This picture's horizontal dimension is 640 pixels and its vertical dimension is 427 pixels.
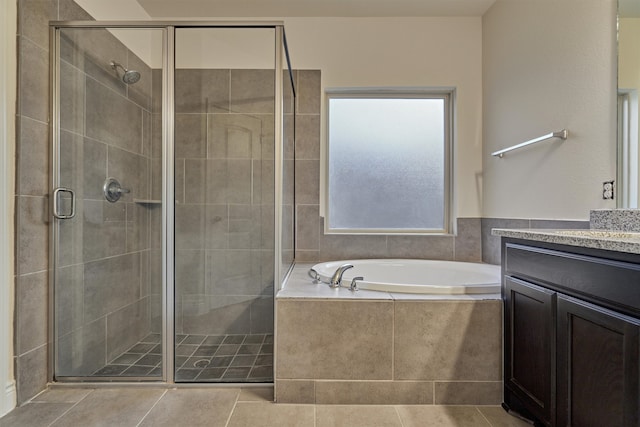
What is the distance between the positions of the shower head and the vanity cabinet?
206 centimetres

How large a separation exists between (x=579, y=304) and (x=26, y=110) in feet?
7.80

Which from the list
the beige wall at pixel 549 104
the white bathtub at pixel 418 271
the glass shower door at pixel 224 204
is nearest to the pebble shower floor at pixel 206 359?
the glass shower door at pixel 224 204

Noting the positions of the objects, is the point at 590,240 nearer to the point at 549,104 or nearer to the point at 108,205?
the point at 549,104

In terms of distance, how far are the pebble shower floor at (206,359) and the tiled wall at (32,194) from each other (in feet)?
1.04

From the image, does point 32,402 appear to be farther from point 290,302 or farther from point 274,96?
point 274,96

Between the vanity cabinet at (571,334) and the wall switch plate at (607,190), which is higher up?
the wall switch plate at (607,190)

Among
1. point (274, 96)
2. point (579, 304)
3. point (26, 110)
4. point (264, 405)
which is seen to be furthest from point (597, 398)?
point (26, 110)

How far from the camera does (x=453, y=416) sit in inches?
59.1

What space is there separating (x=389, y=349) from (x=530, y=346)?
0.57m

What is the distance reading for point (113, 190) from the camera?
73.5 inches

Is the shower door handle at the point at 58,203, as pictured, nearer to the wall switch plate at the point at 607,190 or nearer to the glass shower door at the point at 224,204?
the glass shower door at the point at 224,204

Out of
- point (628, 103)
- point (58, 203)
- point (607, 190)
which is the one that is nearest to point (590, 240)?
point (607, 190)

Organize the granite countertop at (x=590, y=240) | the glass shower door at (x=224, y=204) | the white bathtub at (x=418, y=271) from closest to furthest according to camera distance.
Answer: the granite countertop at (x=590, y=240), the glass shower door at (x=224, y=204), the white bathtub at (x=418, y=271)

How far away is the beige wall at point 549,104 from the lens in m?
1.54
